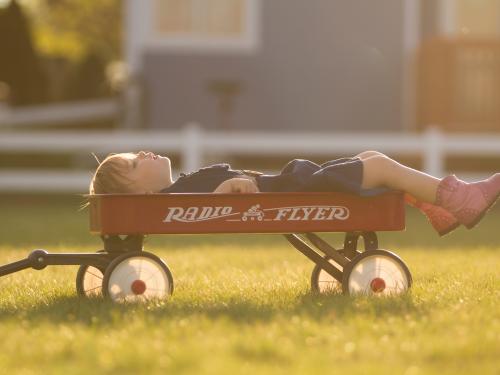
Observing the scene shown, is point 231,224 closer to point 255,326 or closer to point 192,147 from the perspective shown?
point 255,326

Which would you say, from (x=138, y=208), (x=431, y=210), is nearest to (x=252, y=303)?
(x=138, y=208)

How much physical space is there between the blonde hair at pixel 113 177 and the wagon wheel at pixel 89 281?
0.36 meters

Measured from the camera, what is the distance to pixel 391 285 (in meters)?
5.89

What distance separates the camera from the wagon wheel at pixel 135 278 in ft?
18.9

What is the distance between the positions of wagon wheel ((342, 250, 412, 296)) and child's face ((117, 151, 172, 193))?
1.10 metres

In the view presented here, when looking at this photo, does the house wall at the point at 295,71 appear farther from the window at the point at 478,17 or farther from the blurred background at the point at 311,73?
the window at the point at 478,17

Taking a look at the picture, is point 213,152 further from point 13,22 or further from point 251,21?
point 13,22

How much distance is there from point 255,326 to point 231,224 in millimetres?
1069

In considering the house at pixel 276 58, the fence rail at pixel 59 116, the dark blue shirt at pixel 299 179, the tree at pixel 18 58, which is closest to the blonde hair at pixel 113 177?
the dark blue shirt at pixel 299 179

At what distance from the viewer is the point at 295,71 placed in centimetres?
1708

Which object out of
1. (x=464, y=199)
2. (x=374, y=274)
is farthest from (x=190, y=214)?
(x=464, y=199)

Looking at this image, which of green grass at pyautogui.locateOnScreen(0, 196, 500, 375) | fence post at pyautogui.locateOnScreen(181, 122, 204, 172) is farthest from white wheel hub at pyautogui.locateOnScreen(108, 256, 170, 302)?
fence post at pyautogui.locateOnScreen(181, 122, 204, 172)

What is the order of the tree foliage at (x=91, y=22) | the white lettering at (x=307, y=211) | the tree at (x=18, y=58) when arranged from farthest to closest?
1. the tree foliage at (x=91, y=22)
2. the tree at (x=18, y=58)
3. the white lettering at (x=307, y=211)

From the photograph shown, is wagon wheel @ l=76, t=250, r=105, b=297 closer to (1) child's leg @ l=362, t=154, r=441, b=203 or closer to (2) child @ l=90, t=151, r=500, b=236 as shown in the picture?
(2) child @ l=90, t=151, r=500, b=236
